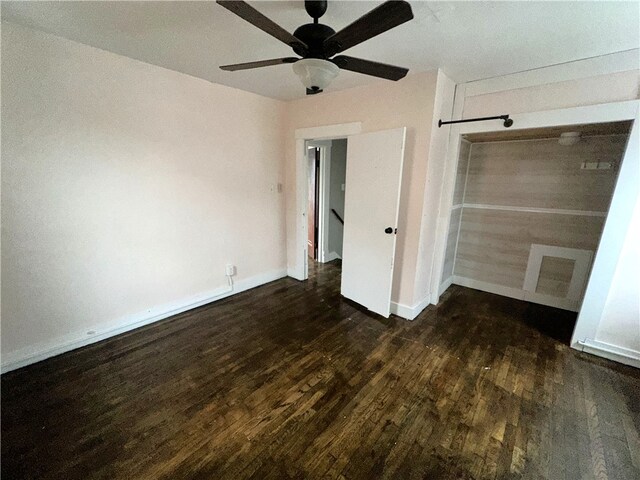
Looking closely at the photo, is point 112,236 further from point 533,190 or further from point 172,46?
point 533,190

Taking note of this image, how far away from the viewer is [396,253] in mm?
2820

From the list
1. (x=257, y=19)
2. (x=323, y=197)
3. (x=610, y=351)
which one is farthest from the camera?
(x=323, y=197)

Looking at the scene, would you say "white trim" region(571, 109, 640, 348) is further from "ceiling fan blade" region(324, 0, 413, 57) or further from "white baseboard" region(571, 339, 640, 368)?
"ceiling fan blade" region(324, 0, 413, 57)

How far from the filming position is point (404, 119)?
2541mm

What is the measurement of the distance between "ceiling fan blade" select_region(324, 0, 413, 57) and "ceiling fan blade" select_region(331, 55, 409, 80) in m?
0.08

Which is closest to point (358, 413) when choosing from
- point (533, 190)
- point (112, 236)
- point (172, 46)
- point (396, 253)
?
point (396, 253)

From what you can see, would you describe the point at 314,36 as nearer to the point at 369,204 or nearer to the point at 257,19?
the point at 257,19

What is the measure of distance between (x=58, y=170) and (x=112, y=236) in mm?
619

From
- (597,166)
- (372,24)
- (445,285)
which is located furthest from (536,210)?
(372,24)

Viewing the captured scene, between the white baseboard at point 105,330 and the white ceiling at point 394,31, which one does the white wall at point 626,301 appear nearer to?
the white ceiling at point 394,31

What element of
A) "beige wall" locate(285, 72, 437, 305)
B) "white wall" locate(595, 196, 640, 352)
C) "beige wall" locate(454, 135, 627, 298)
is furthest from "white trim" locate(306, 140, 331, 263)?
"white wall" locate(595, 196, 640, 352)

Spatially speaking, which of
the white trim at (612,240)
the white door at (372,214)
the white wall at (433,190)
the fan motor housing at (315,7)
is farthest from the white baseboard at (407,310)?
the fan motor housing at (315,7)

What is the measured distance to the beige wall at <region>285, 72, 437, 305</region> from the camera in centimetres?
244

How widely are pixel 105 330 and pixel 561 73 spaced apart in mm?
4581
